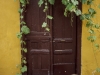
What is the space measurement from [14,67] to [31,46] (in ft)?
2.04

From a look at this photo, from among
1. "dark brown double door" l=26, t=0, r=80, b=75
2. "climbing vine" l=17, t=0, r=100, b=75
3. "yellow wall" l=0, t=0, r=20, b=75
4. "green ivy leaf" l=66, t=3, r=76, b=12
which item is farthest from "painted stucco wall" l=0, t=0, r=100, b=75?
"green ivy leaf" l=66, t=3, r=76, b=12

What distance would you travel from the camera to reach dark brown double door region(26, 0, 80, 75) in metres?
4.87

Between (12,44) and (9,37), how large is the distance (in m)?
0.17

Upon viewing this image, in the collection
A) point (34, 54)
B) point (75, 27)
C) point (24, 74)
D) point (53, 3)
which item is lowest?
point (24, 74)

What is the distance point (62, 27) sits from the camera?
4965mm

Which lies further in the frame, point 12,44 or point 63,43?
point 63,43

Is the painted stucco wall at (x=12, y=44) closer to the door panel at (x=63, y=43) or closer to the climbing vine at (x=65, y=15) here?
the climbing vine at (x=65, y=15)

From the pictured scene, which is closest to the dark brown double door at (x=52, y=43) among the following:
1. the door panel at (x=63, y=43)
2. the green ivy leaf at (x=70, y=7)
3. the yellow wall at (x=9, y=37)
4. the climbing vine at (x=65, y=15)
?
the door panel at (x=63, y=43)

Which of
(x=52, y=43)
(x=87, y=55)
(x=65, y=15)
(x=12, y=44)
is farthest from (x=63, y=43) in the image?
(x=12, y=44)

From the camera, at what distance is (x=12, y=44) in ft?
15.9

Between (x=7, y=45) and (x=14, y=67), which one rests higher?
(x=7, y=45)

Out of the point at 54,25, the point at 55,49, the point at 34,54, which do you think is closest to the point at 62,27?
the point at 54,25

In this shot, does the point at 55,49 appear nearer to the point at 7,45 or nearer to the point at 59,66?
the point at 59,66

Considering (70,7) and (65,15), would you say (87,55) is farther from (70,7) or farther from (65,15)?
(70,7)
